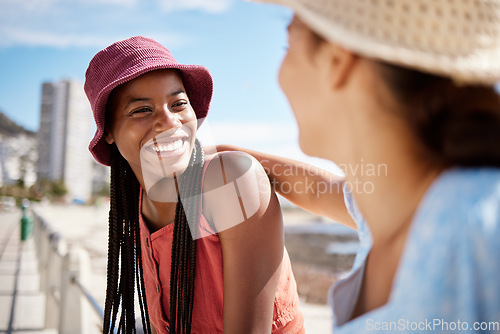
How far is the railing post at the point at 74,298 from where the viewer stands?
3.09 metres

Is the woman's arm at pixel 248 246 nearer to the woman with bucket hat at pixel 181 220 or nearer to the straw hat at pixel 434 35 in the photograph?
the woman with bucket hat at pixel 181 220

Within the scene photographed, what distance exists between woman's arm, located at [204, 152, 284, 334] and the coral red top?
112 mm

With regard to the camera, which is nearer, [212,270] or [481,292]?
[481,292]

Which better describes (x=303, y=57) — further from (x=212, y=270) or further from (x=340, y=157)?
(x=212, y=270)

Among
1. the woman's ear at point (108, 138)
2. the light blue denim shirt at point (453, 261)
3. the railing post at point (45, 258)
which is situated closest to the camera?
the light blue denim shirt at point (453, 261)

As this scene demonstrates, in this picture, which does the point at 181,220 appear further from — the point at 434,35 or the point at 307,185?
the point at 434,35

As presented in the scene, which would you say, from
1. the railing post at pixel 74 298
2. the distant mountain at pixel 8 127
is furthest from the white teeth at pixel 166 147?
the distant mountain at pixel 8 127

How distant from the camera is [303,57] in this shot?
930mm

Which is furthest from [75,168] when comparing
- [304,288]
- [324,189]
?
[324,189]

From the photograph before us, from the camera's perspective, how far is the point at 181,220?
1.82m

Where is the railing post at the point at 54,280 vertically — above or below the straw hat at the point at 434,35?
below

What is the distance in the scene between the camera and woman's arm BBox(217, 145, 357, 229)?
5.88 feet

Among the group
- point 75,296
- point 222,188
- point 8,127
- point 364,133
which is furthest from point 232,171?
point 8,127

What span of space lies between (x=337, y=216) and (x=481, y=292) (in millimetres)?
1067
